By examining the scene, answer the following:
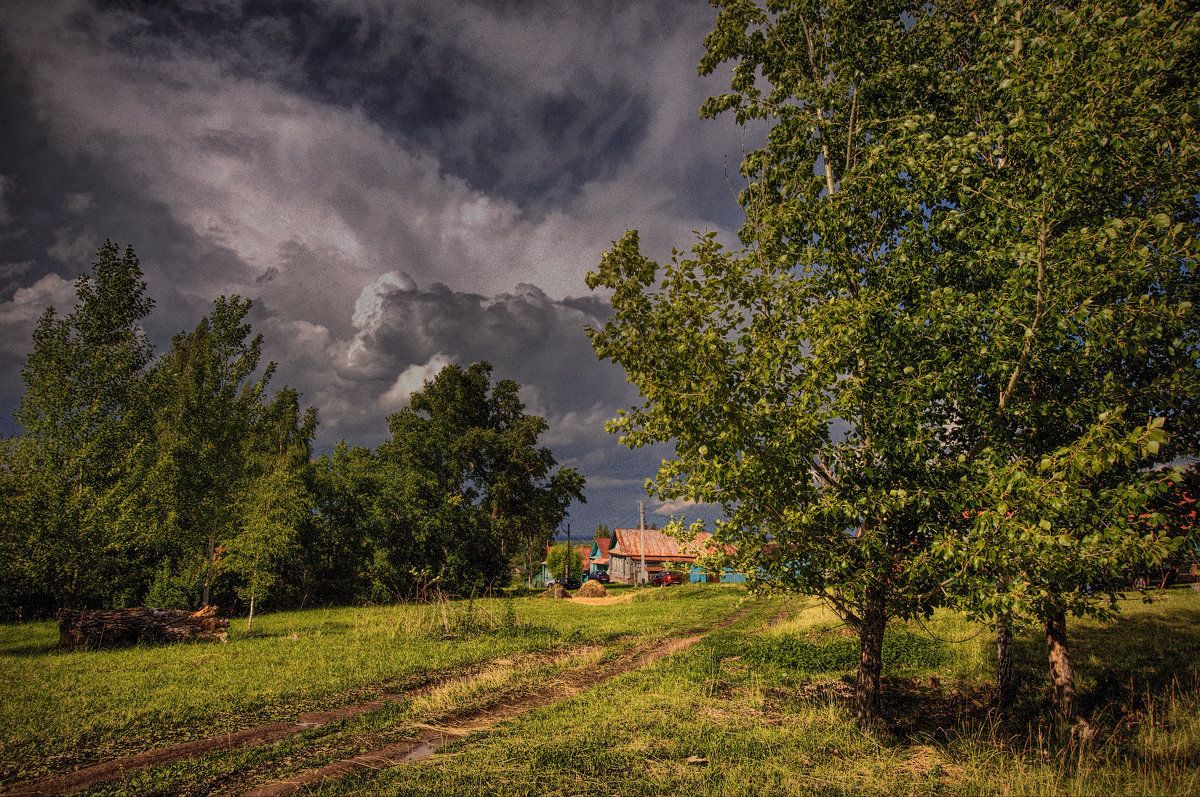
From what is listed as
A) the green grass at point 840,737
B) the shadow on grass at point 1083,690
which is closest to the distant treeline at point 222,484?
the green grass at point 840,737

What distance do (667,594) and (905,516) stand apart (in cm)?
3490

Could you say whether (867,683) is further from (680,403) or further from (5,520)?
(5,520)

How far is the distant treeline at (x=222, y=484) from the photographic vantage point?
15.9 m

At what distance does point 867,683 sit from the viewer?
7137 millimetres

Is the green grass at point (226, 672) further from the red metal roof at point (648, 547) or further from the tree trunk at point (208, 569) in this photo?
the red metal roof at point (648, 547)

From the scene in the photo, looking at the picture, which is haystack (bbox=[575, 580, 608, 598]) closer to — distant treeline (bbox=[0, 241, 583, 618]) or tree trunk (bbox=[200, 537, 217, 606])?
distant treeline (bbox=[0, 241, 583, 618])

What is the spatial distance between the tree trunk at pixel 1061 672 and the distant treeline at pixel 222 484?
16.4 m

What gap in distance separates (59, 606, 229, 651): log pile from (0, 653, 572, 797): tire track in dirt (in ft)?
37.2

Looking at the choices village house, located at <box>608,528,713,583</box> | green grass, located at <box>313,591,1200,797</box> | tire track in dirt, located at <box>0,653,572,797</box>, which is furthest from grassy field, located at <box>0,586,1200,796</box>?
village house, located at <box>608,528,713,583</box>

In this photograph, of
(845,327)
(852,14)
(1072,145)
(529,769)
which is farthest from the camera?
(852,14)

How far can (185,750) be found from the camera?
701 cm

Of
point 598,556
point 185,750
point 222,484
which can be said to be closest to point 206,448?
point 222,484

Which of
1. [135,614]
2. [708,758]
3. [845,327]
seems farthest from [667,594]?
[845,327]

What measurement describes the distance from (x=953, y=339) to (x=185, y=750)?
1151 cm
